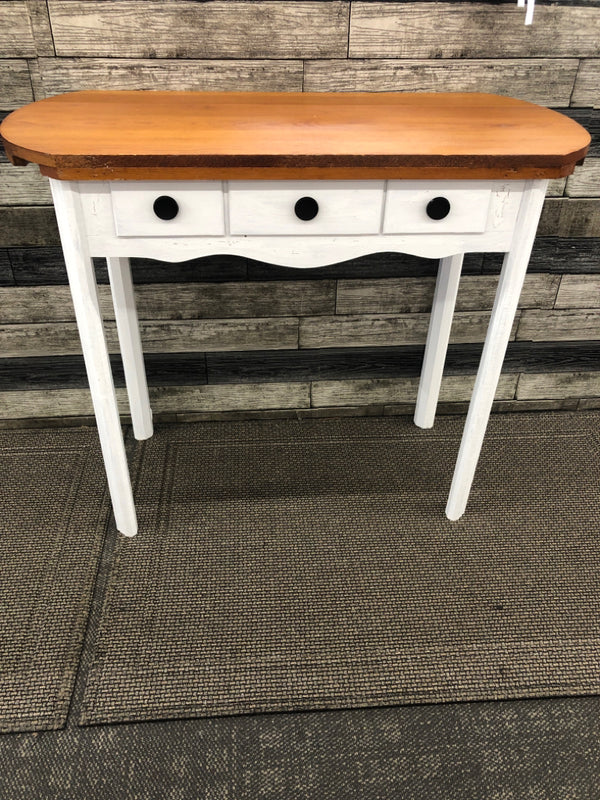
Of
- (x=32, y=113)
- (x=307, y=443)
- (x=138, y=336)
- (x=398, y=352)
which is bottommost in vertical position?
(x=307, y=443)

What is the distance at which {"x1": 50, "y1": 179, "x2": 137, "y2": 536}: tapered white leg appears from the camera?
1.07 meters

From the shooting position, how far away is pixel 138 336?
5.38 ft

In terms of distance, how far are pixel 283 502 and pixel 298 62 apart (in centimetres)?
106

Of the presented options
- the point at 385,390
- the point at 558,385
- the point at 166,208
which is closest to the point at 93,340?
the point at 166,208

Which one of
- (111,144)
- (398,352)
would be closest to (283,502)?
(398,352)

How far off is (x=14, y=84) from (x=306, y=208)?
2.69ft

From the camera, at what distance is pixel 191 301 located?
1.68 metres

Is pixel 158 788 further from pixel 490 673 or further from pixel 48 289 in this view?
pixel 48 289

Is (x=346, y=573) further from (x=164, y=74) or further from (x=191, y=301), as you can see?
(x=164, y=74)

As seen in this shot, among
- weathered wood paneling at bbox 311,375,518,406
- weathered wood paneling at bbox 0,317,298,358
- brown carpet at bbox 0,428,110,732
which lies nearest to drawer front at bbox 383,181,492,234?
weathered wood paneling at bbox 0,317,298,358

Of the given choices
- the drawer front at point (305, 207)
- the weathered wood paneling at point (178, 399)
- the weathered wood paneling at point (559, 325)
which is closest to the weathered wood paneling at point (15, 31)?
the drawer front at point (305, 207)

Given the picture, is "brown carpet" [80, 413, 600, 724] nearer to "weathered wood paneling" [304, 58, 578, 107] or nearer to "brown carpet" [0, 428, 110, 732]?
"brown carpet" [0, 428, 110, 732]

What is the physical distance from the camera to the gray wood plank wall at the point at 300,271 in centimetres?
137

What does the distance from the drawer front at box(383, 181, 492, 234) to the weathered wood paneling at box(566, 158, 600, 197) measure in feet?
2.10
